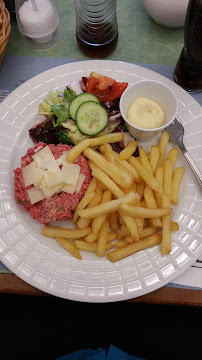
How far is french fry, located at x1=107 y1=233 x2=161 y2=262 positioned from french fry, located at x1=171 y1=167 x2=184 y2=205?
0.27 m

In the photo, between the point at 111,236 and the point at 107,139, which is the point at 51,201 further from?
the point at 107,139

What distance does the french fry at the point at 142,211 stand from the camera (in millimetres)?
1788

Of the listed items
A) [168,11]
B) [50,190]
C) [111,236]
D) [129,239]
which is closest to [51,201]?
[50,190]

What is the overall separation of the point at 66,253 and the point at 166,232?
24.1 inches

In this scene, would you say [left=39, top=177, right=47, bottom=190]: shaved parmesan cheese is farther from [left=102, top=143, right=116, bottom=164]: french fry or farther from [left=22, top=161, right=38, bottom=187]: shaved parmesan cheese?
[left=102, top=143, right=116, bottom=164]: french fry

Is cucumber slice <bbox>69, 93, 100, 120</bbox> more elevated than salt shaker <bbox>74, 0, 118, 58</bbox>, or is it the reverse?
salt shaker <bbox>74, 0, 118, 58</bbox>

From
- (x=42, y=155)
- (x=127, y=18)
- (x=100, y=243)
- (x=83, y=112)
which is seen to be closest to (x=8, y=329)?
(x=100, y=243)

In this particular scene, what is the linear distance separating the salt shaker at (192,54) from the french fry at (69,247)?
4.80 feet

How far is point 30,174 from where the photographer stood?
1.96 meters

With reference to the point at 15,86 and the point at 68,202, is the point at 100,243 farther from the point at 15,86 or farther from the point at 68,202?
the point at 15,86

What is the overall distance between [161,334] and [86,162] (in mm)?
1320

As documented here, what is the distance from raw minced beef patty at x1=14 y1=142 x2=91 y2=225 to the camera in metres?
1.97

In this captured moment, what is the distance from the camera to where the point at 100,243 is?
74.1 inches

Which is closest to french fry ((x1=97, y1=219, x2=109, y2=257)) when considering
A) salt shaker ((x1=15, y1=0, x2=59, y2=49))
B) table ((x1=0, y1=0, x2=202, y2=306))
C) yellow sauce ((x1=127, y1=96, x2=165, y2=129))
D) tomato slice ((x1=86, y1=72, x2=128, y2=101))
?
yellow sauce ((x1=127, y1=96, x2=165, y2=129))
